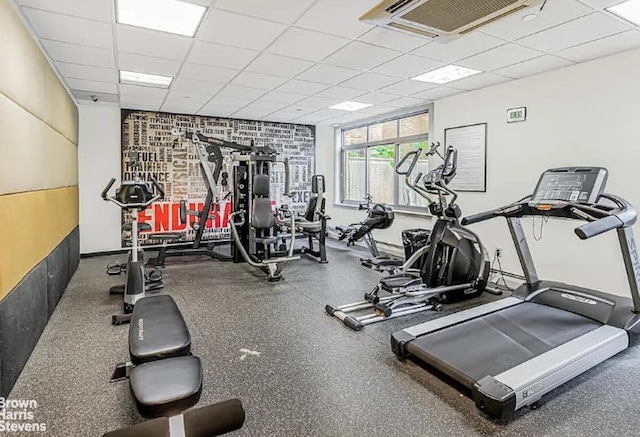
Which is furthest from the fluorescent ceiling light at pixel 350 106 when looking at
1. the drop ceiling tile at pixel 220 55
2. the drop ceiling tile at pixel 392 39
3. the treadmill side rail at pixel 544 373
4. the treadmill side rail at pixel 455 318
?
the treadmill side rail at pixel 544 373

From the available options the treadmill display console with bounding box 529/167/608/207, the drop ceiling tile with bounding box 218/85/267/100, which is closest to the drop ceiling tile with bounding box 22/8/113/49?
the drop ceiling tile with bounding box 218/85/267/100

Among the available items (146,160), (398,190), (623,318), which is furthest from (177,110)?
(623,318)

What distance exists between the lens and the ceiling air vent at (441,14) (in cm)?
234

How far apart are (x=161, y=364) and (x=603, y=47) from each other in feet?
15.2

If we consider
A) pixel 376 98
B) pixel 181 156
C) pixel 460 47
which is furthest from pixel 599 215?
pixel 181 156

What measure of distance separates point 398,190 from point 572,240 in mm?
3404

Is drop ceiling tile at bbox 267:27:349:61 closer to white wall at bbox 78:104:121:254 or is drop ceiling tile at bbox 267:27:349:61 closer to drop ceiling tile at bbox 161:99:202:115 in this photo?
drop ceiling tile at bbox 161:99:202:115

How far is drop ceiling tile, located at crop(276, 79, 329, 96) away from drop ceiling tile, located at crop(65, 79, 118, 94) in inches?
92.5

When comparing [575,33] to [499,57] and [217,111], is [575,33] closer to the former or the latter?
[499,57]

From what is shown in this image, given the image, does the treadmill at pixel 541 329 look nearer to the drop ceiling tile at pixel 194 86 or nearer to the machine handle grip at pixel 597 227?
the machine handle grip at pixel 597 227

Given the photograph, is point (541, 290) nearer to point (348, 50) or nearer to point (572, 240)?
point (572, 240)

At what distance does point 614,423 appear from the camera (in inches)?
84.3

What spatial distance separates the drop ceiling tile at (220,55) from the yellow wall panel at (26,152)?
5.21 ft

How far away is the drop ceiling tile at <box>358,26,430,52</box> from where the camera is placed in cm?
335
